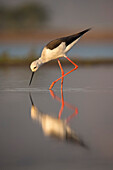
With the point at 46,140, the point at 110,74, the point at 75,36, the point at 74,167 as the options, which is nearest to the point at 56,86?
the point at 75,36

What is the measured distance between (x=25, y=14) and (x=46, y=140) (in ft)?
64.6

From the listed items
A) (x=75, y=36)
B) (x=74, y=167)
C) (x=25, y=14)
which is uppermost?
(x=25, y=14)

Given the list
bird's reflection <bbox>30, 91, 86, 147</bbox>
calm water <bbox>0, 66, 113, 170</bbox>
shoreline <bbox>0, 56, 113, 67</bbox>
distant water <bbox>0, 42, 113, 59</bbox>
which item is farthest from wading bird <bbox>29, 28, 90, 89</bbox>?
distant water <bbox>0, 42, 113, 59</bbox>

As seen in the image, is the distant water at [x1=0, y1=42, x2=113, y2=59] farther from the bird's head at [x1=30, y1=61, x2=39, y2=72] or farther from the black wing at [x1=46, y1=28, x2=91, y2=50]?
the bird's head at [x1=30, y1=61, x2=39, y2=72]

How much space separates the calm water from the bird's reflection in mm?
45

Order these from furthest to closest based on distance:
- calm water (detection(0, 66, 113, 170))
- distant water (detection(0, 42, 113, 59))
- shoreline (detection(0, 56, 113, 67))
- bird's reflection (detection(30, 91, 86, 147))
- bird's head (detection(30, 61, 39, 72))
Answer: distant water (detection(0, 42, 113, 59)), shoreline (detection(0, 56, 113, 67)), bird's head (detection(30, 61, 39, 72)), bird's reflection (detection(30, 91, 86, 147)), calm water (detection(0, 66, 113, 170))

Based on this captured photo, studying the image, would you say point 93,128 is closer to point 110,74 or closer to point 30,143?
point 30,143

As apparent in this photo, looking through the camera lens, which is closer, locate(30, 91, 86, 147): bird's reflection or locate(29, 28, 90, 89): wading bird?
locate(30, 91, 86, 147): bird's reflection

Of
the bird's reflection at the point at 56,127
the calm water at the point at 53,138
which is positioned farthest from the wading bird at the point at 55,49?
the bird's reflection at the point at 56,127

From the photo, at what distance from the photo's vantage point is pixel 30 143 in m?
3.79

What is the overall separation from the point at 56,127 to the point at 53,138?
0.40 m

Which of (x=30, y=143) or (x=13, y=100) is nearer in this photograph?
(x=30, y=143)

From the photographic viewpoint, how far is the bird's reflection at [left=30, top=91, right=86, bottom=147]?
3.91m

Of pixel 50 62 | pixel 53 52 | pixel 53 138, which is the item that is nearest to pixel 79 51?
pixel 50 62
